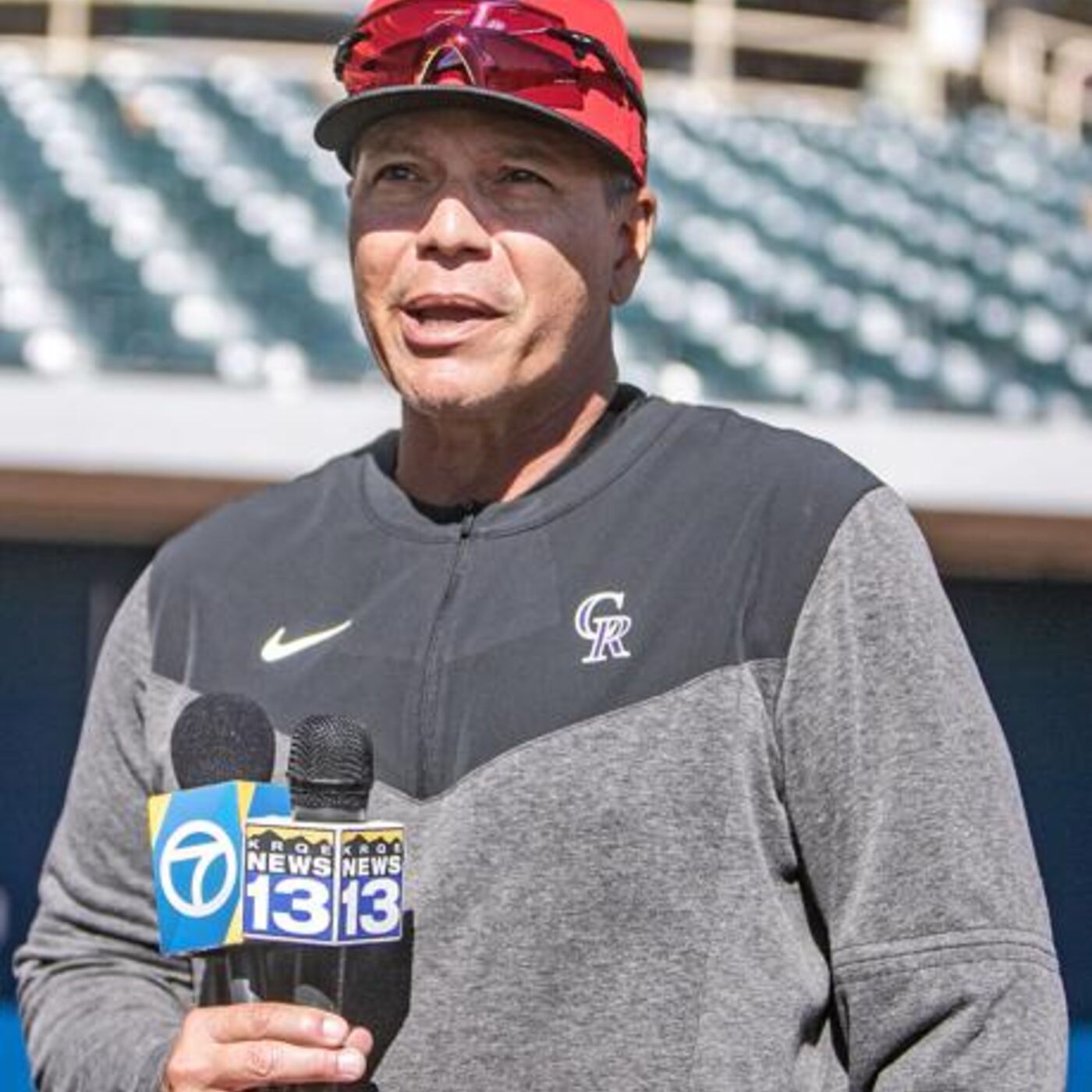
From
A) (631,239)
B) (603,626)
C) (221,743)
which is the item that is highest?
(631,239)

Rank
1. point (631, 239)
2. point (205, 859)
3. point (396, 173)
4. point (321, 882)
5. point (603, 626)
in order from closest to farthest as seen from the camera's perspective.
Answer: point (321, 882), point (205, 859), point (603, 626), point (396, 173), point (631, 239)

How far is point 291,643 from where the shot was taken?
2.15 m

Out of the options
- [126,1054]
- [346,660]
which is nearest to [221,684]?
[346,660]

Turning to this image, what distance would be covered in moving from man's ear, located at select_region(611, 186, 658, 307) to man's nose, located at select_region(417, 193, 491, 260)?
18 centimetres

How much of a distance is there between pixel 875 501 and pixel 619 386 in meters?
0.38

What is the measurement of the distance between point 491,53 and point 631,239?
10.3 inches

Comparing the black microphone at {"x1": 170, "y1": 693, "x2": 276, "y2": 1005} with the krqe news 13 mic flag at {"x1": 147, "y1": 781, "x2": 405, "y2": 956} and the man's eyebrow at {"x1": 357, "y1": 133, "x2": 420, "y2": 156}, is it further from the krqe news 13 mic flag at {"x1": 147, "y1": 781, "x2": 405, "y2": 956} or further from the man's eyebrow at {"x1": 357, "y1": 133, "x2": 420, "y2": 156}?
the man's eyebrow at {"x1": 357, "y1": 133, "x2": 420, "y2": 156}

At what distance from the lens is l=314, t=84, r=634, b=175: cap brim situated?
2035mm

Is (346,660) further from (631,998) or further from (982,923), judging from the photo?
(982,923)

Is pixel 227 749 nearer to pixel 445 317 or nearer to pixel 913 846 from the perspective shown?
pixel 445 317

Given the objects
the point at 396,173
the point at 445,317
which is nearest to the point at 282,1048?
the point at 445,317

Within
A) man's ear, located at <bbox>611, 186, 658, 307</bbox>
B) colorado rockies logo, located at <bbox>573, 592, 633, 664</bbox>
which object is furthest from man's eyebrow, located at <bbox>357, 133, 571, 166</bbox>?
colorado rockies logo, located at <bbox>573, 592, 633, 664</bbox>

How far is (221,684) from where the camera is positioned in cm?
215

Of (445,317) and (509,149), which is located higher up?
(509,149)
